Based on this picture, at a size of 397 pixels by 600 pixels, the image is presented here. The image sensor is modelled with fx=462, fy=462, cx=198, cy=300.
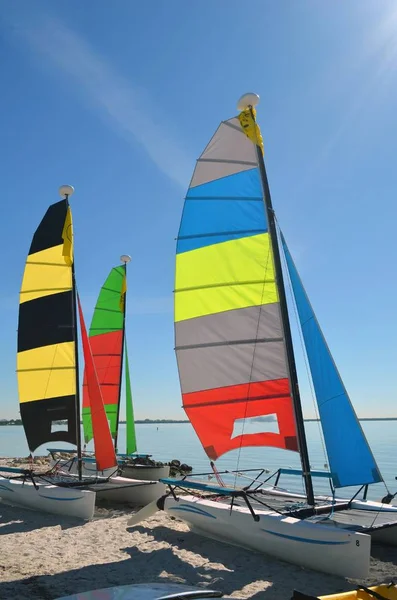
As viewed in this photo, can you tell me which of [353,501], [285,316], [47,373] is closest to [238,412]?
[285,316]

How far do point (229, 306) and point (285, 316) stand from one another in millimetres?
1068

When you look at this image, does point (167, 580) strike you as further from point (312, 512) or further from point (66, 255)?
point (66, 255)

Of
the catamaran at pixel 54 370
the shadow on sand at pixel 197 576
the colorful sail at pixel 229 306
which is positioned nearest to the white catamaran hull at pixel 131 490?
the catamaran at pixel 54 370

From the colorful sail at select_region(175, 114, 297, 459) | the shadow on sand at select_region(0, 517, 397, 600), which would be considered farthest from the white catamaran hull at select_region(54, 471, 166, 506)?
the shadow on sand at select_region(0, 517, 397, 600)

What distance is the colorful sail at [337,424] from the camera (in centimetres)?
649

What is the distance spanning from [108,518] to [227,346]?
14.2 ft

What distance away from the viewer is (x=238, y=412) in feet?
26.0

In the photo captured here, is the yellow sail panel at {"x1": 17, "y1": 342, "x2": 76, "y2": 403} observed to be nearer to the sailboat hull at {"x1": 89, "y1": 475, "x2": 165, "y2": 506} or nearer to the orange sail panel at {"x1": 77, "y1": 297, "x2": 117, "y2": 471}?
the orange sail panel at {"x1": 77, "y1": 297, "x2": 117, "y2": 471}

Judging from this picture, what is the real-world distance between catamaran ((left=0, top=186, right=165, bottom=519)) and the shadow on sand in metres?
3.36

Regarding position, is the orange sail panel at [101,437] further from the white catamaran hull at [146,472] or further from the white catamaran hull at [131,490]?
the white catamaran hull at [146,472]

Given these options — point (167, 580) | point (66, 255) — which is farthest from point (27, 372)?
point (167, 580)

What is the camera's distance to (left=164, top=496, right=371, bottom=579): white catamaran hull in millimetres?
5457

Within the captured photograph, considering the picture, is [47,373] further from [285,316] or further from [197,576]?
[197,576]

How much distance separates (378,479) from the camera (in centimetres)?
634
